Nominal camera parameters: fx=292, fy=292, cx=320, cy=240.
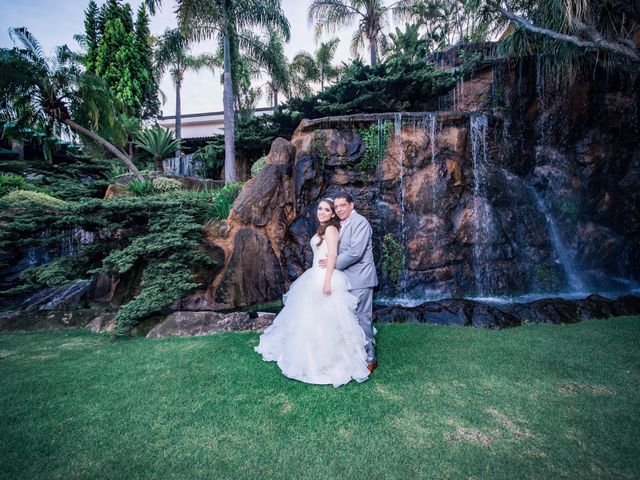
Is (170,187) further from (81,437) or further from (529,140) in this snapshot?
(529,140)

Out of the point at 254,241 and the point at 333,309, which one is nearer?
the point at 333,309

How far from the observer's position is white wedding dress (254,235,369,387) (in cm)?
313

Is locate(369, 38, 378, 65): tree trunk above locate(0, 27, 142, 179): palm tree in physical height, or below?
above

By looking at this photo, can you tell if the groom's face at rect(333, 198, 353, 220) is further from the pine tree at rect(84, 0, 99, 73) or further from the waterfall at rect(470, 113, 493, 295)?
the pine tree at rect(84, 0, 99, 73)

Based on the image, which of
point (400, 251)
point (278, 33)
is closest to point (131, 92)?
point (278, 33)

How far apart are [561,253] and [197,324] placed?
10.1 m

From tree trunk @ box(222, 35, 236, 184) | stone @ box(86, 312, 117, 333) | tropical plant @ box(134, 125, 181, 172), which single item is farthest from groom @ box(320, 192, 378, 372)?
tropical plant @ box(134, 125, 181, 172)

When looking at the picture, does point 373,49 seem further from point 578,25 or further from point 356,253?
point 356,253

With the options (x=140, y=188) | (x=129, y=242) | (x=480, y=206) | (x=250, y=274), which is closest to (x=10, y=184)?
(x=140, y=188)

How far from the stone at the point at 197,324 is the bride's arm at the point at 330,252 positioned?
2316 mm

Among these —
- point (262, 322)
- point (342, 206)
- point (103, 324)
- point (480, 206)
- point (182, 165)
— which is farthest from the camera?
point (182, 165)

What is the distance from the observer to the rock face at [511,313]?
16.8ft

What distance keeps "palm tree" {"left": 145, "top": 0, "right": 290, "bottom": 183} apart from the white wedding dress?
31.7 ft

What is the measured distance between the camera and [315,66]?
22.4 m
